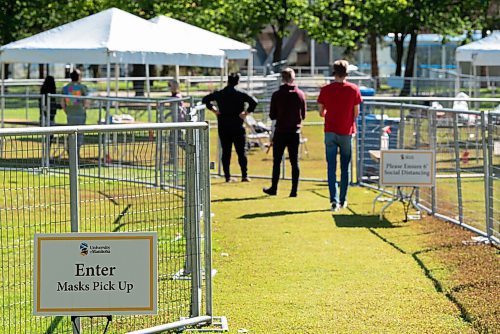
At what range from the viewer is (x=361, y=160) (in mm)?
17469

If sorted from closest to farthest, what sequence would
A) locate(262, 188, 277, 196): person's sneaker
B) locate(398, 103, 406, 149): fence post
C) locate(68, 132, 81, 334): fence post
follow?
locate(68, 132, 81, 334): fence post
locate(398, 103, 406, 149): fence post
locate(262, 188, 277, 196): person's sneaker

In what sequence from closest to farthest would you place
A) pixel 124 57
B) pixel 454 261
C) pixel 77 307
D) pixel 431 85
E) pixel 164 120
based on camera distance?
pixel 77 307, pixel 454 261, pixel 164 120, pixel 124 57, pixel 431 85

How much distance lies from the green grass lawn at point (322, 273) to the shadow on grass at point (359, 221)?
0.01m

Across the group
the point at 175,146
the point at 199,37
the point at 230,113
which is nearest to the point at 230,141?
the point at 230,113

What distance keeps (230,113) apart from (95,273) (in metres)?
11.0

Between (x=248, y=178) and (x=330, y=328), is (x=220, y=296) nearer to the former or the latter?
(x=330, y=328)

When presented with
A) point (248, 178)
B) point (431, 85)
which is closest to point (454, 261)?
point (248, 178)

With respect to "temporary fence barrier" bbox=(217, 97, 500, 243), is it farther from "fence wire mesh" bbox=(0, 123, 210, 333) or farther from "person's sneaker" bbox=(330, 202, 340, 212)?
"fence wire mesh" bbox=(0, 123, 210, 333)

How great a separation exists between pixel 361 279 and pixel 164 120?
770cm

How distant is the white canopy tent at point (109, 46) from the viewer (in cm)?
2019

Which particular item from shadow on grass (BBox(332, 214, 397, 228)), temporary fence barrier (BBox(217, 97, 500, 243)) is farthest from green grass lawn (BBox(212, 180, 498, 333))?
temporary fence barrier (BBox(217, 97, 500, 243))

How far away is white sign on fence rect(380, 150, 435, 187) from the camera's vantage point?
13.4 meters

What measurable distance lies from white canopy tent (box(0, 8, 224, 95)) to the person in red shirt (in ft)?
21.9

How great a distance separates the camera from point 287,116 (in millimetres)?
15633
